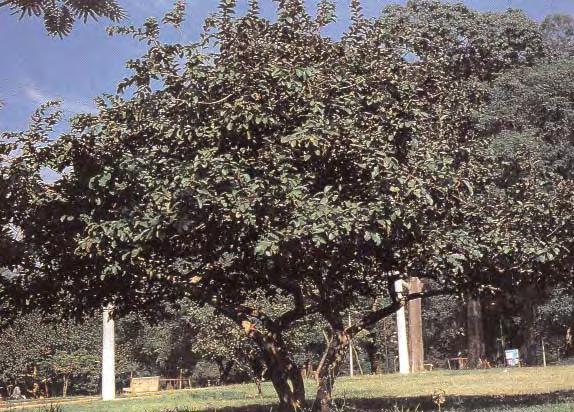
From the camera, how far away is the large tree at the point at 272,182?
768 cm

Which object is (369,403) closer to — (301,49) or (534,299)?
(301,49)

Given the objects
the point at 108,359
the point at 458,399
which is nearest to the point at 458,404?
the point at 458,399

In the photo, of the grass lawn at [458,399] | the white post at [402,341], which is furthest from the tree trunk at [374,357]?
the grass lawn at [458,399]

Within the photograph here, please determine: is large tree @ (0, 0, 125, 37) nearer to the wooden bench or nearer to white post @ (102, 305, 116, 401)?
white post @ (102, 305, 116, 401)

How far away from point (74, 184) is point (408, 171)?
3.88 meters

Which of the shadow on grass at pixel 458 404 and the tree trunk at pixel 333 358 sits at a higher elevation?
the tree trunk at pixel 333 358

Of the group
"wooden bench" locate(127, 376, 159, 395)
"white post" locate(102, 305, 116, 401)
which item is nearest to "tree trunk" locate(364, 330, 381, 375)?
"wooden bench" locate(127, 376, 159, 395)

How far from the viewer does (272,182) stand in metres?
7.75

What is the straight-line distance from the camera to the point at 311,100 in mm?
8117

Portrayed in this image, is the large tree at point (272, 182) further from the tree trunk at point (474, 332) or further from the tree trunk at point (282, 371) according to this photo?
the tree trunk at point (474, 332)

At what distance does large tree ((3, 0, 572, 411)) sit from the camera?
7680 mm

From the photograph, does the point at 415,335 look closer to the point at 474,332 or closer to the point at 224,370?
the point at 474,332

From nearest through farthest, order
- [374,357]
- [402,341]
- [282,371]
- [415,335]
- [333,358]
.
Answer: [282,371]
[333,358]
[402,341]
[415,335]
[374,357]

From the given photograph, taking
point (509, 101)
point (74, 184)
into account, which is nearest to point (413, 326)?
point (509, 101)
